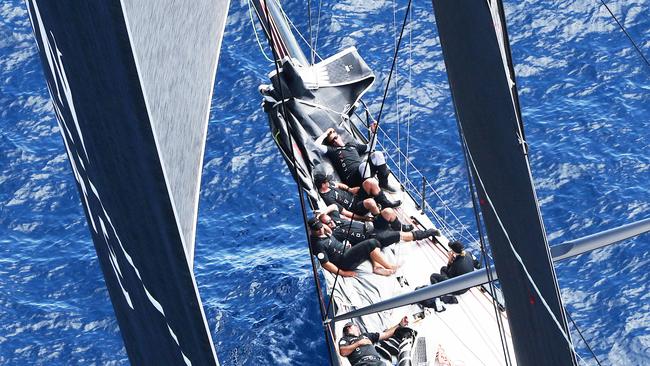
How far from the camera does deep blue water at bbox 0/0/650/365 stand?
19.3 m

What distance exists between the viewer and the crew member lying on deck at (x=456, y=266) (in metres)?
16.2

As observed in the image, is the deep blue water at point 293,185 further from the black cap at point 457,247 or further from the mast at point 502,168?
the mast at point 502,168

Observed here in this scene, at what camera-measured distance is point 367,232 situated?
17.3 m

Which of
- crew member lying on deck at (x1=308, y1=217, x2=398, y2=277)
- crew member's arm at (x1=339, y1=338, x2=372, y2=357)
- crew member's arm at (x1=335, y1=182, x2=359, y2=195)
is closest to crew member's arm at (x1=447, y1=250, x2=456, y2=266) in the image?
crew member lying on deck at (x1=308, y1=217, x2=398, y2=277)

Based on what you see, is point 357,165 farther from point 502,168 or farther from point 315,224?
point 502,168

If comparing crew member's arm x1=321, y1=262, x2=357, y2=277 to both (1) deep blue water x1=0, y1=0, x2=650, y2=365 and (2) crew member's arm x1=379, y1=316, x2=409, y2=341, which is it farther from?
(1) deep blue water x1=0, y1=0, x2=650, y2=365

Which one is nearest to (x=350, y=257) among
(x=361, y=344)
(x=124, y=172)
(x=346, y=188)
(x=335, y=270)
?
(x=335, y=270)

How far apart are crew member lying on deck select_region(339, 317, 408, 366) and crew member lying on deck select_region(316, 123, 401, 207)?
2764 mm

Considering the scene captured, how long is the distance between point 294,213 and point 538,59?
6752mm

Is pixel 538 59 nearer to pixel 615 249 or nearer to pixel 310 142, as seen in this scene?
pixel 615 249

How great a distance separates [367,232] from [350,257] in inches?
25.8

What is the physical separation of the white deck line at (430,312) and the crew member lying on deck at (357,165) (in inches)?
45.4

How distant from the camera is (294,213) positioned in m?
22.1

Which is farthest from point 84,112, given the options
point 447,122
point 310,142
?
point 447,122
